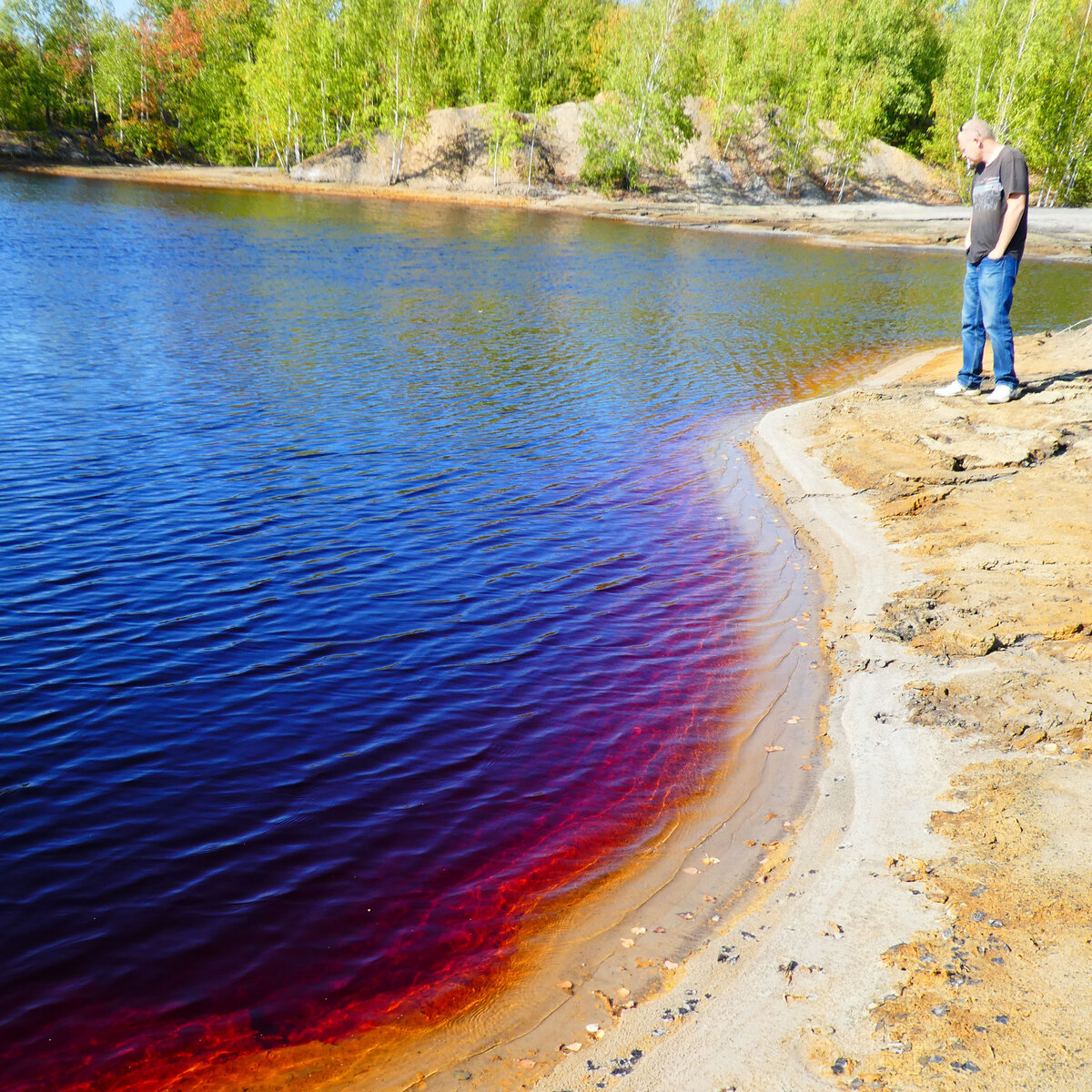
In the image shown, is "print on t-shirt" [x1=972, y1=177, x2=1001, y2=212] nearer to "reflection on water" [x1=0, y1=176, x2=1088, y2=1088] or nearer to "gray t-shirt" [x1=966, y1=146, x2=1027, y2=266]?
"gray t-shirt" [x1=966, y1=146, x2=1027, y2=266]

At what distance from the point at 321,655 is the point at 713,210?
66613 millimetres

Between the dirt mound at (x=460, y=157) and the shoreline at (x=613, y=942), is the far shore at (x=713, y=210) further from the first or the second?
the shoreline at (x=613, y=942)

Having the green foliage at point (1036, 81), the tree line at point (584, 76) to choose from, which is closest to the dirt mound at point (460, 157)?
the tree line at point (584, 76)

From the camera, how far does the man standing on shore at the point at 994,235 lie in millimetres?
12047

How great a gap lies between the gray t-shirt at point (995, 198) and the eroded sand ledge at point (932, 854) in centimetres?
361

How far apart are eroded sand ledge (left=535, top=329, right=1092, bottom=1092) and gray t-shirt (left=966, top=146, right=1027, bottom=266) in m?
3.61

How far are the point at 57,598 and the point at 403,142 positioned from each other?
7622 centimetres

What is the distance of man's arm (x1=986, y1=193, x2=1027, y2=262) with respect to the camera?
12023 millimetres

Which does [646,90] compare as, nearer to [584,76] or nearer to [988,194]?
[584,76]

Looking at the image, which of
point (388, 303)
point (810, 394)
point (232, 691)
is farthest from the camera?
point (388, 303)

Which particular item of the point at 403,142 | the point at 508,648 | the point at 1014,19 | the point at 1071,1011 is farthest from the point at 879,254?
the point at 1071,1011

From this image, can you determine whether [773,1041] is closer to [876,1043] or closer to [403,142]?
[876,1043]

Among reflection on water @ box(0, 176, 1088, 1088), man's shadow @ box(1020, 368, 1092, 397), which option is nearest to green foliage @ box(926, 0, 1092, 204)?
man's shadow @ box(1020, 368, 1092, 397)

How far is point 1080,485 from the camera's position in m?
10.4
